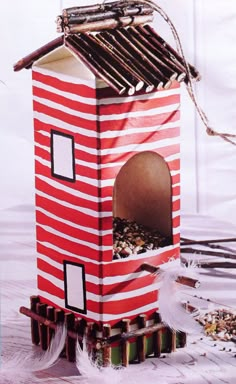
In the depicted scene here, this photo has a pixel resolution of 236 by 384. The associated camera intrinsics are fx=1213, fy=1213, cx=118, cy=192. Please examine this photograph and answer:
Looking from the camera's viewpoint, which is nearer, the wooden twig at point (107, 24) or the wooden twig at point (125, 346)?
the wooden twig at point (107, 24)

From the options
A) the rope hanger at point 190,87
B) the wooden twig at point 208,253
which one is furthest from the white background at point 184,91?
the wooden twig at point 208,253

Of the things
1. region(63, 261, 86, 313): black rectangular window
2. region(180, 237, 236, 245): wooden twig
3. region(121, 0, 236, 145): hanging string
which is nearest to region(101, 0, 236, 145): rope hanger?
region(121, 0, 236, 145): hanging string

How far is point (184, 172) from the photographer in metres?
1.99

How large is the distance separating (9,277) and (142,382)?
28 centimetres

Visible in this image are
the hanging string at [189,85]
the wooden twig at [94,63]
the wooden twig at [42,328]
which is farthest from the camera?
the wooden twig at [42,328]

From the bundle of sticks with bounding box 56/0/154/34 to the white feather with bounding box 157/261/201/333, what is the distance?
0.40m

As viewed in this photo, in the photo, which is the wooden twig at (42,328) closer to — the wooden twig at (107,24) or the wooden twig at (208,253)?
the wooden twig at (208,253)

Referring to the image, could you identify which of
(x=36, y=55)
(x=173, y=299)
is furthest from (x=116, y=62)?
(x=173, y=299)

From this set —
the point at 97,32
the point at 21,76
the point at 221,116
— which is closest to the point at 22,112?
the point at 21,76

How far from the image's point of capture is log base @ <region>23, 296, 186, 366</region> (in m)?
1.93

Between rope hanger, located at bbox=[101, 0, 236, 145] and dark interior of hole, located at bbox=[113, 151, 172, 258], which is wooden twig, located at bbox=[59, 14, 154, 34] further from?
dark interior of hole, located at bbox=[113, 151, 172, 258]

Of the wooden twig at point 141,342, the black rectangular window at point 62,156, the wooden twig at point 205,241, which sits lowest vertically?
the wooden twig at point 141,342

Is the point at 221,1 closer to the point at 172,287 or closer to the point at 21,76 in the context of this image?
the point at 21,76

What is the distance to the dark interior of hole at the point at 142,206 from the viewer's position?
197cm
